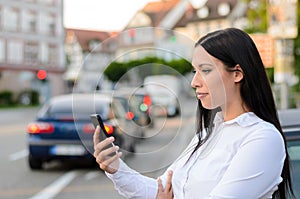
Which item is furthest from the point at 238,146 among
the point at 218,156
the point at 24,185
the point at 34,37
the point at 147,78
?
the point at 34,37

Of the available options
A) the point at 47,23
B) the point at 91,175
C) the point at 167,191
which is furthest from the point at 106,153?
the point at 47,23

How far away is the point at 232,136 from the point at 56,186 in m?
7.11

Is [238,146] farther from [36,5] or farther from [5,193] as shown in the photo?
[36,5]

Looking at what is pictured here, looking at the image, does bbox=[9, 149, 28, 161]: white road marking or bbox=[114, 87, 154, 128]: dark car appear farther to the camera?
bbox=[9, 149, 28, 161]: white road marking

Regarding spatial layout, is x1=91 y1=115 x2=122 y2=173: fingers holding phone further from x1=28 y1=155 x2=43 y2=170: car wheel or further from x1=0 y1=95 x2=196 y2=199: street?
x1=28 y1=155 x2=43 y2=170: car wheel

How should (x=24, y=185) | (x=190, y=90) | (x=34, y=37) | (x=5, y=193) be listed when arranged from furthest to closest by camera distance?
(x=34, y=37), (x=24, y=185), (x=5, y=193), (x=190, y=90)

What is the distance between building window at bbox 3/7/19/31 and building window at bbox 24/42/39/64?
3.39 meters

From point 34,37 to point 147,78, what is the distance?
164ft

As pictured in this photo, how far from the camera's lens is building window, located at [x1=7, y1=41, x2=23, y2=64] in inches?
1900

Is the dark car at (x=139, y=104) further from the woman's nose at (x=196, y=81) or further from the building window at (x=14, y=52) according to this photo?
the building window at (x=14, y=52)

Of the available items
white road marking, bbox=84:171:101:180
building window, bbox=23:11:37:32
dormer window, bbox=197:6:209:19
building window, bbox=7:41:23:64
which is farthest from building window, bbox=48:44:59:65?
white road marking, bbox=84:171:101:180

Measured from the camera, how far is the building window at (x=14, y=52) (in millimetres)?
48250

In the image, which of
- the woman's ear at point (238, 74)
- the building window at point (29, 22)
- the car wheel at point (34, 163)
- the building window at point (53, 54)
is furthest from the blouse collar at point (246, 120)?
the building window at point (53, 54)

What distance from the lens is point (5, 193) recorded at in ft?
25.9
